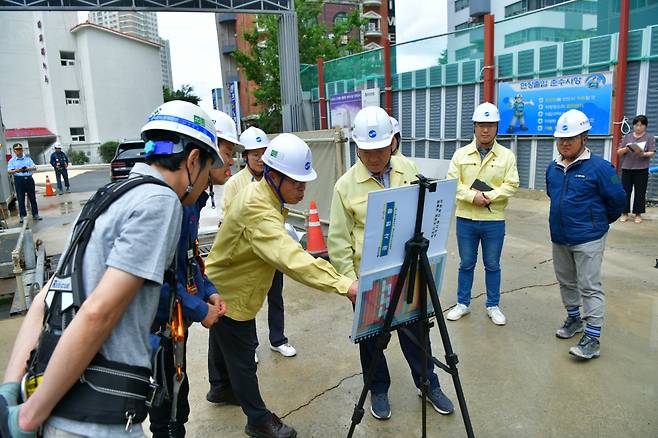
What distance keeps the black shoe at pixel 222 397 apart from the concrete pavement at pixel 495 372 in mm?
61

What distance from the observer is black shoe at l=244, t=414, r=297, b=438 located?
2678mm

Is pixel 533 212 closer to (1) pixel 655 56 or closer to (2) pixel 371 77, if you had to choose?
(1) pixel 655 56

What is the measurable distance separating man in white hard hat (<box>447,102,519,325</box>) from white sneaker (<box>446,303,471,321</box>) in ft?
0.77

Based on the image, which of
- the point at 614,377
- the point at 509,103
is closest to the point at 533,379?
the point at 614,377

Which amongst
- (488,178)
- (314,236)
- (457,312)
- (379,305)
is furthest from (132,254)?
(314,236)

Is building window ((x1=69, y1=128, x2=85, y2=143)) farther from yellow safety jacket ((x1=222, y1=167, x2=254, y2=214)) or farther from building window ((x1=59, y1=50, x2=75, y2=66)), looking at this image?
yellow safety jacket ((x1=222, y1=167, x2=254, y2=214))

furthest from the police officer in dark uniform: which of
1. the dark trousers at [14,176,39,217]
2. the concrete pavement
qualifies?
the concrete pavement

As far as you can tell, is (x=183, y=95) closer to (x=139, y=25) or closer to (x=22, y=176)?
(x=22, y=176)

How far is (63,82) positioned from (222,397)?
39.6 m

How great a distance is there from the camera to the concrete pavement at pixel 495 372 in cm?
282

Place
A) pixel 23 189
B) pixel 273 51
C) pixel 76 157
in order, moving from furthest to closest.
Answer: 1. pixel 76 157
2. pixel 273 51
3. pixel 23 189

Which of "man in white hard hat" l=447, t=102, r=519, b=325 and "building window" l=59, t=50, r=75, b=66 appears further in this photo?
"building window" l=59, t=50, r=75, b=66

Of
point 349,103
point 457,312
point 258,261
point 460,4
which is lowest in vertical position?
point 457,312

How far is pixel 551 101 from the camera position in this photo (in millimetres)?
9227
